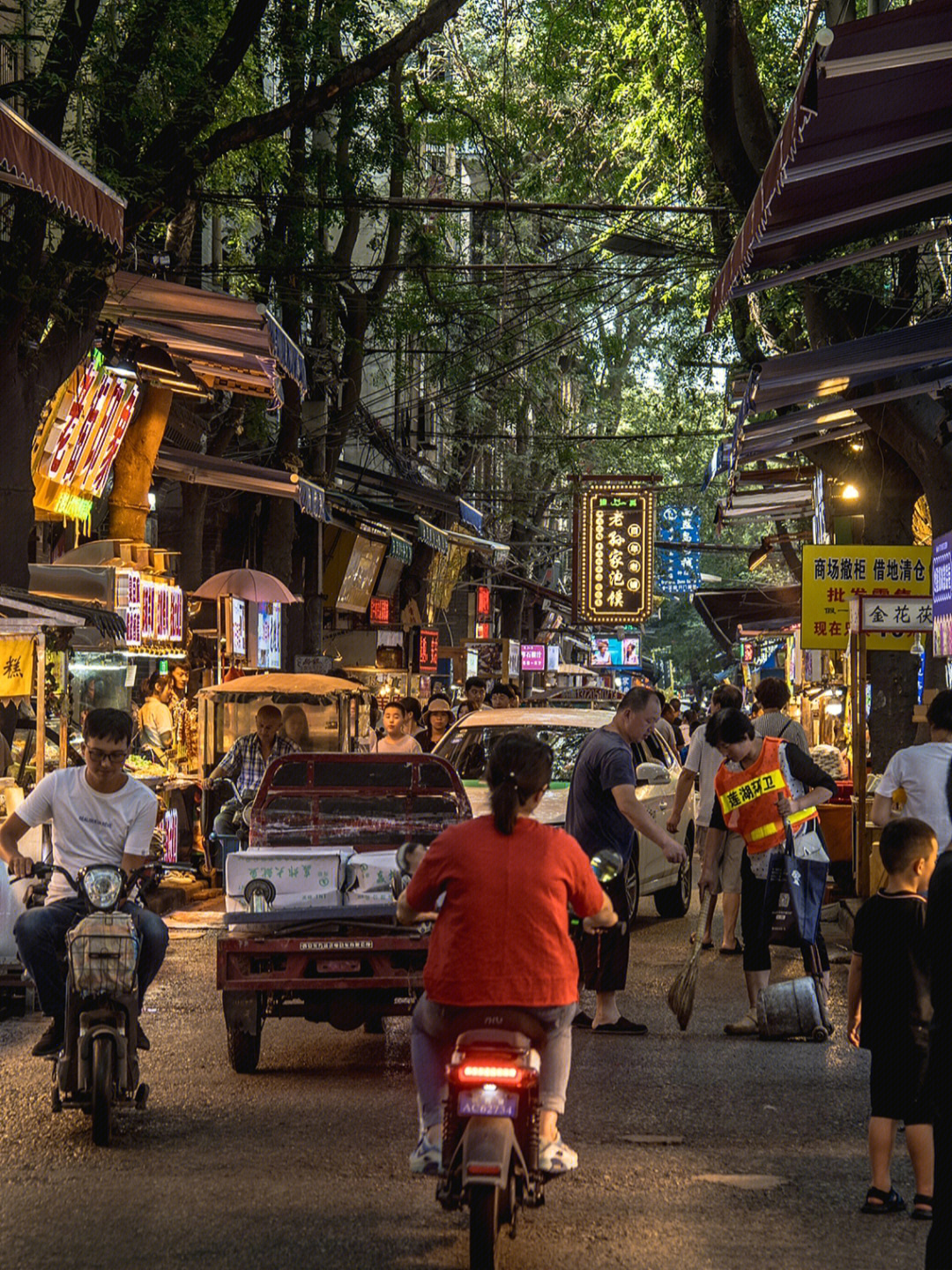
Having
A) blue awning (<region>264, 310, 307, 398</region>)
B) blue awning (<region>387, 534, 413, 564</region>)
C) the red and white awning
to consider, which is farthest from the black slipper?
blue awning (<region>387, 534, 413, 564</region>)

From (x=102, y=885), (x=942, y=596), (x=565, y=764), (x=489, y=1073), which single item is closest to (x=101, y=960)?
(x=102, y=885)

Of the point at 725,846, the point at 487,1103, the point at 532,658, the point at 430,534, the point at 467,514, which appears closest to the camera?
the point at 487,1103

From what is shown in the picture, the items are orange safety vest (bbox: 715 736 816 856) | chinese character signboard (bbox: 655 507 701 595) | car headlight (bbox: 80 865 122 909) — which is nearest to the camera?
car headlight (bbox: 80 865 122 909)

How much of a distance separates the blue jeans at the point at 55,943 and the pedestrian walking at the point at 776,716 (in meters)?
5.55

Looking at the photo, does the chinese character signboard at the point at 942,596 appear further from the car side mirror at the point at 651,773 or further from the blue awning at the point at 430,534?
the blue awning at the point at 430,534

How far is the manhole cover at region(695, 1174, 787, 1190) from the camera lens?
602cm

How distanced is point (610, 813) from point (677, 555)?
3764 cm

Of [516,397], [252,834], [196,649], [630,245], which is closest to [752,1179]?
[252,834]

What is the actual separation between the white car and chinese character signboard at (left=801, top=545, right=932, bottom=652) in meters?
1.99

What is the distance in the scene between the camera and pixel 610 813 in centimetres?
911

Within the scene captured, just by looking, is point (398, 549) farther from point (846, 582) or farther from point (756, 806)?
point (756, 806)

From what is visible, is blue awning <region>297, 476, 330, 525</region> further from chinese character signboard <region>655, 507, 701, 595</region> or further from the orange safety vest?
chinese character signboard <region>655, 507, 701, 595</region>

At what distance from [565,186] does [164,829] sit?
12.3 metres

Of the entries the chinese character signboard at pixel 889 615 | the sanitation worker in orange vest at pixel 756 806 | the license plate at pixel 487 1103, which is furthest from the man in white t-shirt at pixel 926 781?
the chinese character signboard at pixel 889 615
